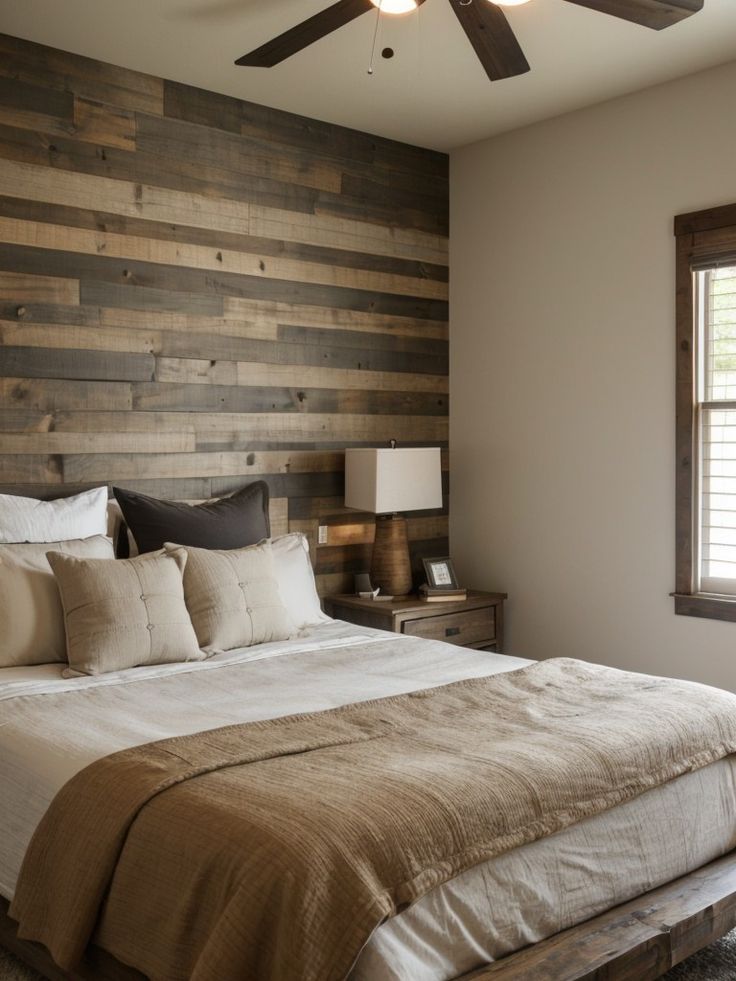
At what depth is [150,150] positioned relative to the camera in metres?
4.02

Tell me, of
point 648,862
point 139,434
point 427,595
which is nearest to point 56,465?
point 139,434

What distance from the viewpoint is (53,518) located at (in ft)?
11.6

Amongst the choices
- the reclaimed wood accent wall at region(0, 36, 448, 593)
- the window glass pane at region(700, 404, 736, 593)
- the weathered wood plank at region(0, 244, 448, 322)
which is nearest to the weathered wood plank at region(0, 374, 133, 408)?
the reclaimed wood accent wall at region(0, 36, 448, 593)

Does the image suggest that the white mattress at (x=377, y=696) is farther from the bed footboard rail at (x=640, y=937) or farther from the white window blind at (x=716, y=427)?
the white window blind at (x=716, y=427)

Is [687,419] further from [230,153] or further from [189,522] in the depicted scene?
[230,153]

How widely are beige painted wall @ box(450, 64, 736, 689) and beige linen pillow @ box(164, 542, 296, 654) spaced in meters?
1.52

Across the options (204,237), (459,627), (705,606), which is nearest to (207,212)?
(204,237)

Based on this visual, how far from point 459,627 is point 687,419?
132cm

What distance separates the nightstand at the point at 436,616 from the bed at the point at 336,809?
1096 millimetres

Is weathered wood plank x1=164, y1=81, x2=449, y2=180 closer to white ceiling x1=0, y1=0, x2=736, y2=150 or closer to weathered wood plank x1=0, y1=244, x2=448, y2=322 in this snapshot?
white ceiling x1=0, y1=0, x2=736, y2=150

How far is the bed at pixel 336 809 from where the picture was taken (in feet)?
6.14

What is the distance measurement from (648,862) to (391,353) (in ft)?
9.74

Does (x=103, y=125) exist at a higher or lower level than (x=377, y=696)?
higher

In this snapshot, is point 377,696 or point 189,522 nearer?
point 377,696
